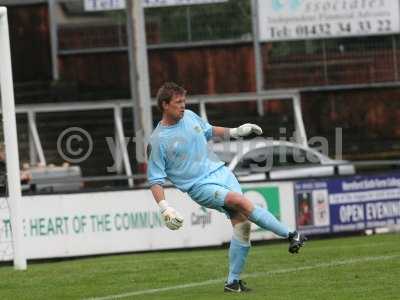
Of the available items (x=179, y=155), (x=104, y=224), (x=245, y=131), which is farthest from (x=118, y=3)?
(x=179, y=155)

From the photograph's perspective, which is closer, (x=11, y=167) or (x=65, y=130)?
(x=11, y=167)

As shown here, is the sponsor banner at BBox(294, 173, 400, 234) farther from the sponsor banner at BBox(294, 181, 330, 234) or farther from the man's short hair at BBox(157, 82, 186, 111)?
the man's short hair at BBox(157, 82, 186, 111)

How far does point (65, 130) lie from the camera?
28656 mm

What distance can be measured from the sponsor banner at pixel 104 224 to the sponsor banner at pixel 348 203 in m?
1.59

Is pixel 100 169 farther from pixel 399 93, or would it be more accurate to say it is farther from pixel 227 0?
pixel 399 93

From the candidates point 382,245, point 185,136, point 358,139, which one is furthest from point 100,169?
point 185,136

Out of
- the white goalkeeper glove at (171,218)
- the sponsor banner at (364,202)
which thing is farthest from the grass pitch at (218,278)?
the sponsor banner at (364,202)

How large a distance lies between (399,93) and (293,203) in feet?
34.2

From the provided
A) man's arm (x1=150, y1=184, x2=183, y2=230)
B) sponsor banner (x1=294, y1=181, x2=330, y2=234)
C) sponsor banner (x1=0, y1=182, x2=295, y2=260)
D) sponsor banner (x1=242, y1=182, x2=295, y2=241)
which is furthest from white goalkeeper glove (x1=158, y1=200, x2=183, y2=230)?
sponsor banner (x1=294, y1=181, x2=330, y2=234)

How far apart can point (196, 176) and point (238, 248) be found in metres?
0.75

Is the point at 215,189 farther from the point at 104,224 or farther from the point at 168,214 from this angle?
the point at 104,224

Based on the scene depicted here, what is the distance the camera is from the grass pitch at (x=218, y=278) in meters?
12.0

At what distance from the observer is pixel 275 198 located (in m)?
21.2

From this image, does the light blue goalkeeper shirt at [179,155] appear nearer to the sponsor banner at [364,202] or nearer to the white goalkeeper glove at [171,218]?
the white goalkeeper glove at [171,218]
